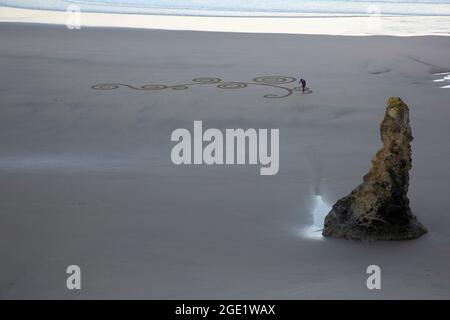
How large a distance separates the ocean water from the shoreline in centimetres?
102

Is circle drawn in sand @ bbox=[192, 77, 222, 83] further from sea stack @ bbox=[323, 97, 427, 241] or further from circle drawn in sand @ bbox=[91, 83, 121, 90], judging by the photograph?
sea stack @ bbox=[323, 97, 427, 241]

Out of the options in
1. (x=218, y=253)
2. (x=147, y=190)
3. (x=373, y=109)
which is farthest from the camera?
(x=373, y=109)

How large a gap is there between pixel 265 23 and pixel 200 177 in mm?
8765

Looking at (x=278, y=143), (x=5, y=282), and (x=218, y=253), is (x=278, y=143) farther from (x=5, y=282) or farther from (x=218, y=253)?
(x=5, y=282)

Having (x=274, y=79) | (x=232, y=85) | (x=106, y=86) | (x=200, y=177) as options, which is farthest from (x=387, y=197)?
(x=106, y=86)

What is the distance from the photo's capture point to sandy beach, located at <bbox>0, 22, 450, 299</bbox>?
12.5 feet

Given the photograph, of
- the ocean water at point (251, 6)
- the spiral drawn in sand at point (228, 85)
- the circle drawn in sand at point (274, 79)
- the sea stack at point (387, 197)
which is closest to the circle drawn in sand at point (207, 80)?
the spiral drawn in sand at point (228, 85)

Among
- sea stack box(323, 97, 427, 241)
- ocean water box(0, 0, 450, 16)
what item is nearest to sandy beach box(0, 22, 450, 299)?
sea stack box(323, 97, 427, 241)

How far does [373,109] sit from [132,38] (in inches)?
199

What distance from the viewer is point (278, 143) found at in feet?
20.3

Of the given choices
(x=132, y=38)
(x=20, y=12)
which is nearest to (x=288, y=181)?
(x=132, y=38)

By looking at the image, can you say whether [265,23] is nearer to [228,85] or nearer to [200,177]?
[228,85]

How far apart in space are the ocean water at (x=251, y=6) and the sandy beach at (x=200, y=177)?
635cm

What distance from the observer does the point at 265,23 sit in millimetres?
13750
